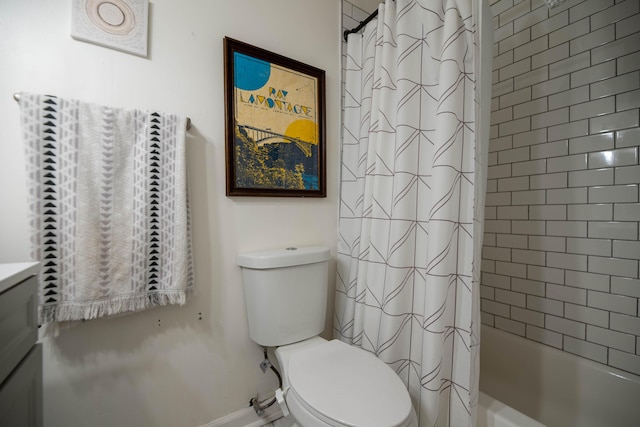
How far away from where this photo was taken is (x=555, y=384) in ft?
4.04

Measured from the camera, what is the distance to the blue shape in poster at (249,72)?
1.09 m

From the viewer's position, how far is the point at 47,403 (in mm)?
796

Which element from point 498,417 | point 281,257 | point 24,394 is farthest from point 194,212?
point 498,417

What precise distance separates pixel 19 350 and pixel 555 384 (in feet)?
6.50

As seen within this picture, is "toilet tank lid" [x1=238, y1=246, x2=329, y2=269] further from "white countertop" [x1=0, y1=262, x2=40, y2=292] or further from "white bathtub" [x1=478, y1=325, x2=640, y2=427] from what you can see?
"white bathtub" [x1=478, y1=325, x2=640, y2=427]

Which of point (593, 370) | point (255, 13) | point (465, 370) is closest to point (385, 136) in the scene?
point (255, 13)

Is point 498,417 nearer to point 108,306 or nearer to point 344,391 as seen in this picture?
point 344,391

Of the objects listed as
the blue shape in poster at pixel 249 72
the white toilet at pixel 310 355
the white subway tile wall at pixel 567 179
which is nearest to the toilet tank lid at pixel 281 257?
the white toilet at pixel 310 355

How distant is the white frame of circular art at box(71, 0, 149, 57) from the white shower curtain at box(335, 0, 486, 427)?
0.93m

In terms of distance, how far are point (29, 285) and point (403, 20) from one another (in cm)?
149

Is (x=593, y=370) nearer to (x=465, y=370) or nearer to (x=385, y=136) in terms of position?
(x=465, y=370)

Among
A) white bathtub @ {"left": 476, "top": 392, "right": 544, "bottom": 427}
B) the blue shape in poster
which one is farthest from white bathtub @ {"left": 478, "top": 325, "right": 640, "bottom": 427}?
the blue shape in poster

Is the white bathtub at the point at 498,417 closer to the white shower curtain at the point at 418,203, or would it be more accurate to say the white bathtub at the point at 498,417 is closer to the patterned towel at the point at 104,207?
the white shower curtain at the point at 418,203

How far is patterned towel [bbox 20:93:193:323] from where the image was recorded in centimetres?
74
